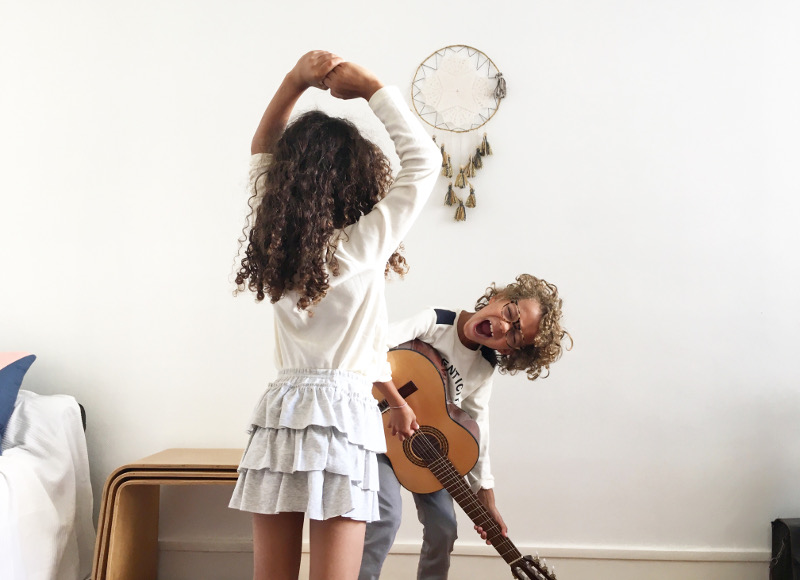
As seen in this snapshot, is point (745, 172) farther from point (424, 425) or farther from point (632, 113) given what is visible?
point (424, 425)

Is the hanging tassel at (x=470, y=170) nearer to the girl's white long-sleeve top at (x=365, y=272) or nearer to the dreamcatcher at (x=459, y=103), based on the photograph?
the dreamcatcher at (x=459, y=103)

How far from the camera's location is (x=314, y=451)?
0.96m

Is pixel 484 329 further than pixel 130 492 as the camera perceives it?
No

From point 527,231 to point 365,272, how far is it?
142 centimetres

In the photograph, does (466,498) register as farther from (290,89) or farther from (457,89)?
(457,89)

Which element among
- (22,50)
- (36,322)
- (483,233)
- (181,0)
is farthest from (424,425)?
(22,50)

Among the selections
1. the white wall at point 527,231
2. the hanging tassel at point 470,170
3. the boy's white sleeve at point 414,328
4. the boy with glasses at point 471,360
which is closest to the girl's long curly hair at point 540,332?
the boy with glasses at point 471,360

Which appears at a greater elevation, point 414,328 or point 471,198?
point 471,198

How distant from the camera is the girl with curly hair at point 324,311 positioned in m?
0.97

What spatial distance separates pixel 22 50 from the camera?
8.24 feet

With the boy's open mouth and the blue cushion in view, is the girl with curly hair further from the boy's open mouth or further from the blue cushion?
the blue cushion

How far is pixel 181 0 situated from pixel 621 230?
5.87 feet

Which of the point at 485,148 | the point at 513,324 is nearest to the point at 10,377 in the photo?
the point at 513,324

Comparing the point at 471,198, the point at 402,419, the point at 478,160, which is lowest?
the point at 402,419
